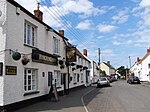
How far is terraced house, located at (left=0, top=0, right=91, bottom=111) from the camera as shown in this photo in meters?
13.4

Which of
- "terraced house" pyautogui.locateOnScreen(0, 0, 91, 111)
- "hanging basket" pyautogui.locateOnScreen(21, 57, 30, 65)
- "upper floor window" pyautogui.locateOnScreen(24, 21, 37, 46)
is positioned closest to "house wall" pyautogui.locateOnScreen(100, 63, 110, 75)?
"terraced house" pyautogui.locateOnScreen(0, 0, 91, 111)

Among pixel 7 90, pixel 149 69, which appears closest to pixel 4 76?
pixel 7 90

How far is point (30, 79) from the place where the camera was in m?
17.2

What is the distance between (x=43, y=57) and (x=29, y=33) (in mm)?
2550

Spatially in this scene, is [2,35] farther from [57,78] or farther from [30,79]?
[57,78]

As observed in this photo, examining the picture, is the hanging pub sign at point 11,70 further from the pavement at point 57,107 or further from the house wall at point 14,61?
the pavement at point 57,107

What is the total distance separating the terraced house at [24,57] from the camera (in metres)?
13.4

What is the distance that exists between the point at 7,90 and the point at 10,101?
70 cm

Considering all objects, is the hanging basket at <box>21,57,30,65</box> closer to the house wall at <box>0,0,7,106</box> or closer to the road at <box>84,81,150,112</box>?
the house wall at <box>0,0,7,106</box>

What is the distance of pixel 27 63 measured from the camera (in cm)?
1586

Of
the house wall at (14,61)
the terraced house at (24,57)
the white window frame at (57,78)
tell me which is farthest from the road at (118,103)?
the house wall at (14,61)

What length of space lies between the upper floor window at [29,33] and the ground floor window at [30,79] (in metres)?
1.90

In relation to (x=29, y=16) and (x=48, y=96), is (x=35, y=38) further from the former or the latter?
(x=48, y=96)

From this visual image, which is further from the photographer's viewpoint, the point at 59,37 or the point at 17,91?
the point at 59,37
